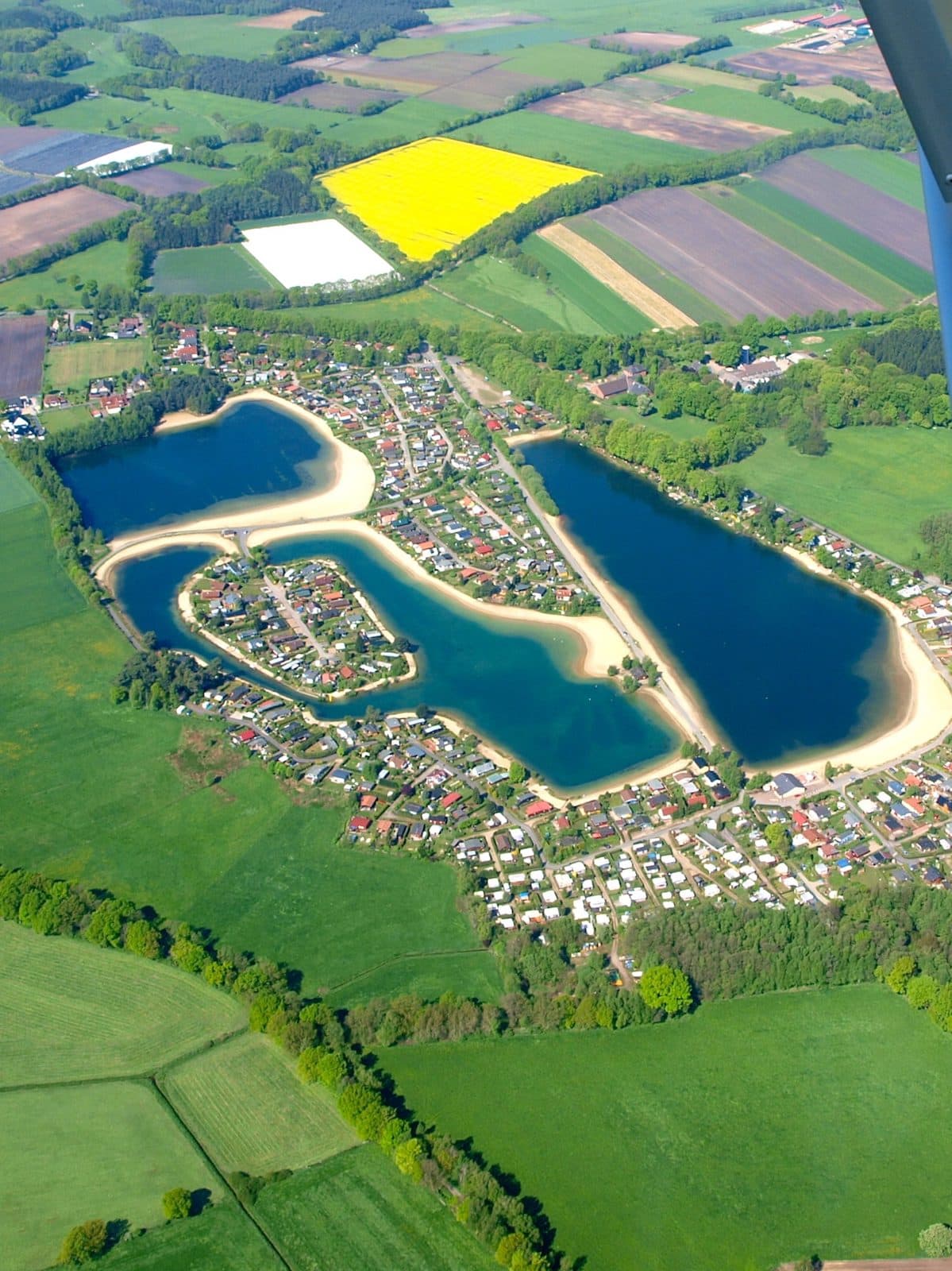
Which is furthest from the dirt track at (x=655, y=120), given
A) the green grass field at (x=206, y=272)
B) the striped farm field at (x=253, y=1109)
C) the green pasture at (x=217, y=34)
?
the striped farm field at (x=253, y=1109)

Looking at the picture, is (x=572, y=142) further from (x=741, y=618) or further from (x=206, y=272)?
(x=741, y=618)

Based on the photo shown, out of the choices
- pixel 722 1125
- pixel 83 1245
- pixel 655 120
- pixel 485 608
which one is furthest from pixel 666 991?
pixel 655 120

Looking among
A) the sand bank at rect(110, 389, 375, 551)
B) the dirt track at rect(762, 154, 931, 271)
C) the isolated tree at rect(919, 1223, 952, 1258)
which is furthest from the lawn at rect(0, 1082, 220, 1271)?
the dirt track at rect(762, 154, 931, 271)

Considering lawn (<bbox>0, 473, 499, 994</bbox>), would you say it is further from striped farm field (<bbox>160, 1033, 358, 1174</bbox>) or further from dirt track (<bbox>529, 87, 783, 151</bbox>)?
dirt track (<bbox>529, 87, 783, 151</bbox>)

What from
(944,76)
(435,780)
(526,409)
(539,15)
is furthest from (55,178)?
(944,76)

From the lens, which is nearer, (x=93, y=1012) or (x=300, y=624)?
(x=93, y=1012)

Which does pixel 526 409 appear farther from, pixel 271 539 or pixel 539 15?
pixel 539 15
